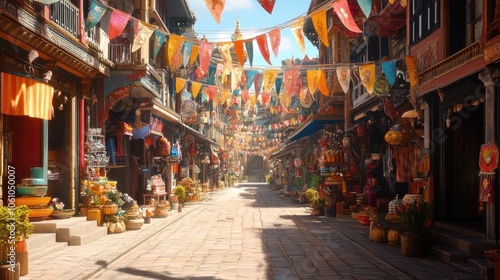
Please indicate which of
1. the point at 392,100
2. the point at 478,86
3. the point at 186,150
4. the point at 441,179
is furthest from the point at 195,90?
the point at 186,150

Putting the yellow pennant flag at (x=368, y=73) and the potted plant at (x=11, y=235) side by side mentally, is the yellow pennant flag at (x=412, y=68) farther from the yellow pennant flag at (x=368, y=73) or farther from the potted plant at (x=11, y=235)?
the potted plant at (x=11, y=235)

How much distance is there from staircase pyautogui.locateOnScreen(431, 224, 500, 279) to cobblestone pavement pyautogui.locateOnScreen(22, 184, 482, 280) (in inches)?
8.8

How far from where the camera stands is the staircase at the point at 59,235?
11906mm

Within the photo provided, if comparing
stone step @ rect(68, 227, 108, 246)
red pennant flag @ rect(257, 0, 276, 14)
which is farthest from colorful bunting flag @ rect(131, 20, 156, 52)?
red pennant flag @ rect(257, 0, 276, 14)

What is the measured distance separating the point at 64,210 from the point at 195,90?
385 inches

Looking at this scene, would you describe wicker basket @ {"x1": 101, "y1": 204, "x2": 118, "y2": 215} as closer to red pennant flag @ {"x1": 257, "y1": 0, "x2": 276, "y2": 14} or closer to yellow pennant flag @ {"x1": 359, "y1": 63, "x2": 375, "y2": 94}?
red pennant flag @ {"x1": 257, "y1": 0, "x2": 276, "y2": 14}

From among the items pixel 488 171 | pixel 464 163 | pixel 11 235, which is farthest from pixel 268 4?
pixel 464 163

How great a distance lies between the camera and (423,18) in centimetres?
1612

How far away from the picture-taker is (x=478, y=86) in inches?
479

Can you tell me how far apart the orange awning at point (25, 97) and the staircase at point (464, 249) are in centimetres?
939

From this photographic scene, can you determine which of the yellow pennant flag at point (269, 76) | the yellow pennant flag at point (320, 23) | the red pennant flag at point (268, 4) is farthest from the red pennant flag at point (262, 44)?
the red pennant flag at point (268, 4)

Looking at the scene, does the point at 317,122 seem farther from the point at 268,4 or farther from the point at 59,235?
the point at 268,4

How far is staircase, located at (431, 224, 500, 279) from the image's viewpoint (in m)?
10.3

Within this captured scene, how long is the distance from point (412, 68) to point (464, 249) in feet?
21.1
